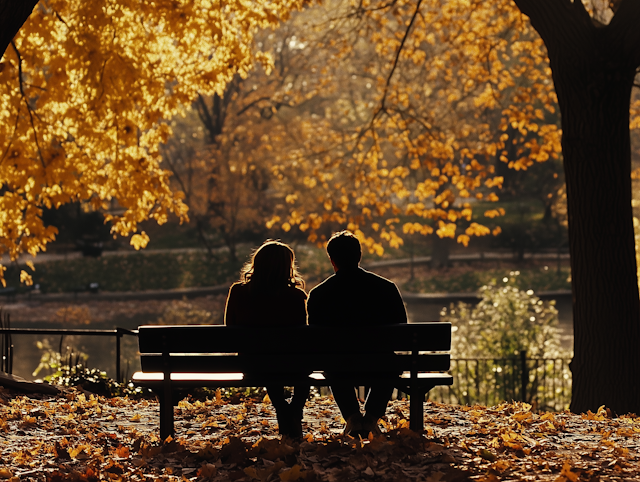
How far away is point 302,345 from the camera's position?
182 inches

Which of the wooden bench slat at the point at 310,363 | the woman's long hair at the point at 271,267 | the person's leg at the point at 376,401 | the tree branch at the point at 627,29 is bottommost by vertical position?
the person's leg at the point at 376,401

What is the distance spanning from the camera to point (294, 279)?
4.88 m

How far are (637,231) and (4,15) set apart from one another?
12.7 meters

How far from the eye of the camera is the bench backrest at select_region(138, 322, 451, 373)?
4.59 m

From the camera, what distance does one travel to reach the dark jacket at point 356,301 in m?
4.71

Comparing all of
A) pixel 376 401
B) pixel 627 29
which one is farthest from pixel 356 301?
pixel 627 29

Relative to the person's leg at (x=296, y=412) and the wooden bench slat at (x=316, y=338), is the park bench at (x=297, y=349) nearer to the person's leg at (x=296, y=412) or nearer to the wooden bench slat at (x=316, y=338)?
the wooden bench slat at (x=316, y=338)

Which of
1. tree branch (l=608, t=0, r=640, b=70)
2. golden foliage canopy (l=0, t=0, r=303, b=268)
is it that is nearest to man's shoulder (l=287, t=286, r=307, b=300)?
tree branch (l=608, t=0, r=640, b=70)

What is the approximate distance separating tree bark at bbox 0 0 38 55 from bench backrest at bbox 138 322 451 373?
2.29m

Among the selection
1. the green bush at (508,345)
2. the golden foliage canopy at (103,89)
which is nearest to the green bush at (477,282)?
the green bush at (508,345)

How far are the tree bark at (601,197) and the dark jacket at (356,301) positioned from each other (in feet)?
10.0

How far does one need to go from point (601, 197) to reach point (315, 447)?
4.07m

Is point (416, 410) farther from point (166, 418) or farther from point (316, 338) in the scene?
point (166, 418)

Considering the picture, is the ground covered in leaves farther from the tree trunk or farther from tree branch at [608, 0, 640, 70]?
tree branch at [608, 0, 640, 70]
